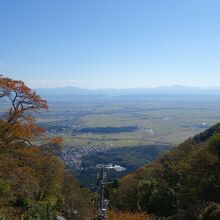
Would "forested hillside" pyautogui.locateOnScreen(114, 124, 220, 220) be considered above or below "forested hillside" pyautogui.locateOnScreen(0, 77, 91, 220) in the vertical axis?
below

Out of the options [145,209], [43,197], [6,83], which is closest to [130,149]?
[145,209]

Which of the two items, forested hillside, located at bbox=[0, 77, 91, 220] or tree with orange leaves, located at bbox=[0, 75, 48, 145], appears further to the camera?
tree with orange leaves, located at bbox=[0, 75, 48, 145]

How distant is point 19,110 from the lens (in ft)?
74.4

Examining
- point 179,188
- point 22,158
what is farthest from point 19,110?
point 179,188

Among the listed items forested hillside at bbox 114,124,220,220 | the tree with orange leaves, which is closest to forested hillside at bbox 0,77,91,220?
the tree with orange leaves

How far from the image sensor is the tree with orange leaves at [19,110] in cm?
2108

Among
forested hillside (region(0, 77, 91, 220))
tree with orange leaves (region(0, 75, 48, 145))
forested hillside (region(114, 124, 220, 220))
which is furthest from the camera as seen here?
forested hillside (region(114, 124, 220, 220))

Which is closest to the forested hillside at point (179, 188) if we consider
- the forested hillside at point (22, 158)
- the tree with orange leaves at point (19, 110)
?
the forested hillside at point (22, 158)

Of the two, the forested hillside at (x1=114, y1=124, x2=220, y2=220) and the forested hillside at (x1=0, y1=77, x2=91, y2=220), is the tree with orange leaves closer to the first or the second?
the forested hillside at (x1=0, y1=77, x2=91, y2=220)

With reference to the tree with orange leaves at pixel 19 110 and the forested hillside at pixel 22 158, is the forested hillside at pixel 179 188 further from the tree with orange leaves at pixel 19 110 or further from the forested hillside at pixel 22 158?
the tree with orange leaves at pixel 19 110

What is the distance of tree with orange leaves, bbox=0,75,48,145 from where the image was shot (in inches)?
830

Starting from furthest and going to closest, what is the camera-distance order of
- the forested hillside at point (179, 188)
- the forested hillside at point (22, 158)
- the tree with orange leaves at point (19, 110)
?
the forested hillside at point (179, 188)
the tree with orange leaves at point (19, 110)
the forested hillside at point (22, 158)

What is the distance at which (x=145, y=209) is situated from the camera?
39.1 metres

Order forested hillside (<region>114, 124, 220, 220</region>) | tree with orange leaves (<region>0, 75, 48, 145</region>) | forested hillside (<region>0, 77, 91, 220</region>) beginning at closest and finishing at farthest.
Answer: forested hillside (<region>0, 77, 91, 220</region>) → tree with orange leaves (<region>0, 75, 48, 145</region>) → forested hillside (<region>114, 124, 220, 220</region>)
